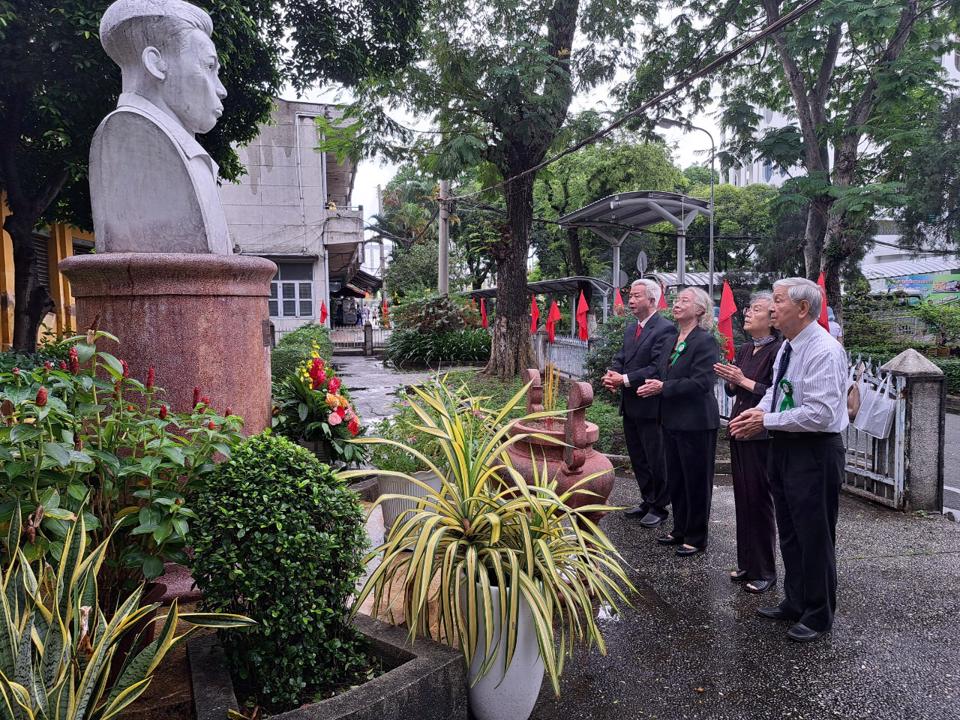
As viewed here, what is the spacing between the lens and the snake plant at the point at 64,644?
1.76 metres

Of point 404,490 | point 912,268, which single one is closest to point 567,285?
point 404,490

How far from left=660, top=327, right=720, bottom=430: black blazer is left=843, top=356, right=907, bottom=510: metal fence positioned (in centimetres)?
215

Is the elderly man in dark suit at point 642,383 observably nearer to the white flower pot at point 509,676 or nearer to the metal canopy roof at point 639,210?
the white flower pot at point 509,676

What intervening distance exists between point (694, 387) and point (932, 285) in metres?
34.2

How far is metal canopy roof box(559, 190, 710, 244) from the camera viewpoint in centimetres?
1484

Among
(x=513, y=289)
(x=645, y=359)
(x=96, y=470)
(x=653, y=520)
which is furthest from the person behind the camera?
(x=513, y=289)

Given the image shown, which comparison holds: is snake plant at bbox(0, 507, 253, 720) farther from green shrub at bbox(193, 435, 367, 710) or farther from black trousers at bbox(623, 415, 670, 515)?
black trousers at bbox(623, 415, 670, 515)

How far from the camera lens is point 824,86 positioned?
566 inches

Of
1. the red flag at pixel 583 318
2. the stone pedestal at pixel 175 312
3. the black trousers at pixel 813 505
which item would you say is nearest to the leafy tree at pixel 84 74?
the red flag at pixel 583 318

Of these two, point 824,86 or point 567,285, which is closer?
point 824,86

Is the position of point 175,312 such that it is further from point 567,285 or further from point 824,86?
point 567,285

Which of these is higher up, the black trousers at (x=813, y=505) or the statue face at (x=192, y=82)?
the statue face at (x=192, y=82)

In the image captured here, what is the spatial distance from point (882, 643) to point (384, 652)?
98.9 inches

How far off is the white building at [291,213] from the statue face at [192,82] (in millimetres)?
21849
